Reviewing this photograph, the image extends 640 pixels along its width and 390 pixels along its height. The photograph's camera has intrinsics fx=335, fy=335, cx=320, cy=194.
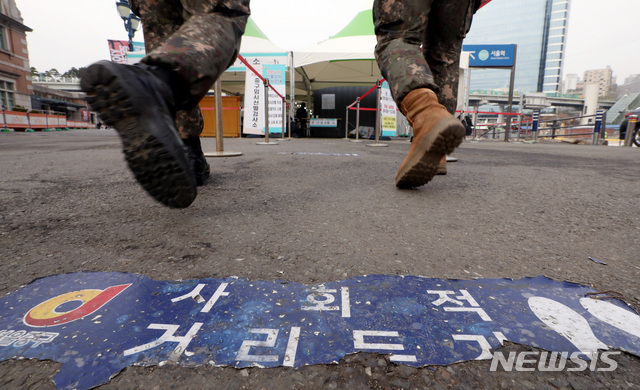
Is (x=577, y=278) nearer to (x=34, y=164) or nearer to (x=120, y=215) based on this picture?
(x=120, y=215)

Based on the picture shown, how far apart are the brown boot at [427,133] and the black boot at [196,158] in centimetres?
102

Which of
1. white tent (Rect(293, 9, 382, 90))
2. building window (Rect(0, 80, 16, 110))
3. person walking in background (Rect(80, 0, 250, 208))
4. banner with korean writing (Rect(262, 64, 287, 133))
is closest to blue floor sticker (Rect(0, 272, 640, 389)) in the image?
person walking in background (Rect(80, 0, 250, 208))

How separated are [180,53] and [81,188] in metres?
1.23

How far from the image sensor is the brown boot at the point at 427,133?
119cm

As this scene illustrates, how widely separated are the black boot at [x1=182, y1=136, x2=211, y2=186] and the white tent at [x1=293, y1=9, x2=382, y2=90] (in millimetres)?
9111

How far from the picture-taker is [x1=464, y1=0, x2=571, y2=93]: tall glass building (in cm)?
6643

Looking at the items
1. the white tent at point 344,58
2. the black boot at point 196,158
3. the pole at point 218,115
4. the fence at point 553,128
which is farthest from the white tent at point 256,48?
the black boot at point 196,158

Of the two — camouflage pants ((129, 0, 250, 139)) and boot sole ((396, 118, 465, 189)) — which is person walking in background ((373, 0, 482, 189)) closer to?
boot sole ((396, 118, 465, 189))

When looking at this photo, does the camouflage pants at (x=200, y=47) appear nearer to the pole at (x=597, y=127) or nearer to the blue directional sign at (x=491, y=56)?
the pole at (x=597, y=127)

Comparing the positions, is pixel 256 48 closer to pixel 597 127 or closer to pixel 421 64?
pixel 597 127

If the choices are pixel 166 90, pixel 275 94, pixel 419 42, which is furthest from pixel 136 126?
pixel 275 94

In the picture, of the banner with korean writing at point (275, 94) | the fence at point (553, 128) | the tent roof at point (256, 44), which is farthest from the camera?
the tent roof at point (256, 44)

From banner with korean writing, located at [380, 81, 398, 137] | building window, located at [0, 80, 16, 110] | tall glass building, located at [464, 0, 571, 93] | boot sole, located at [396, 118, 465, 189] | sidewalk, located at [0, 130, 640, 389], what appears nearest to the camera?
sidewalk, located at [0, 130, 640, 389]

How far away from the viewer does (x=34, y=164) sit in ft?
8.63
